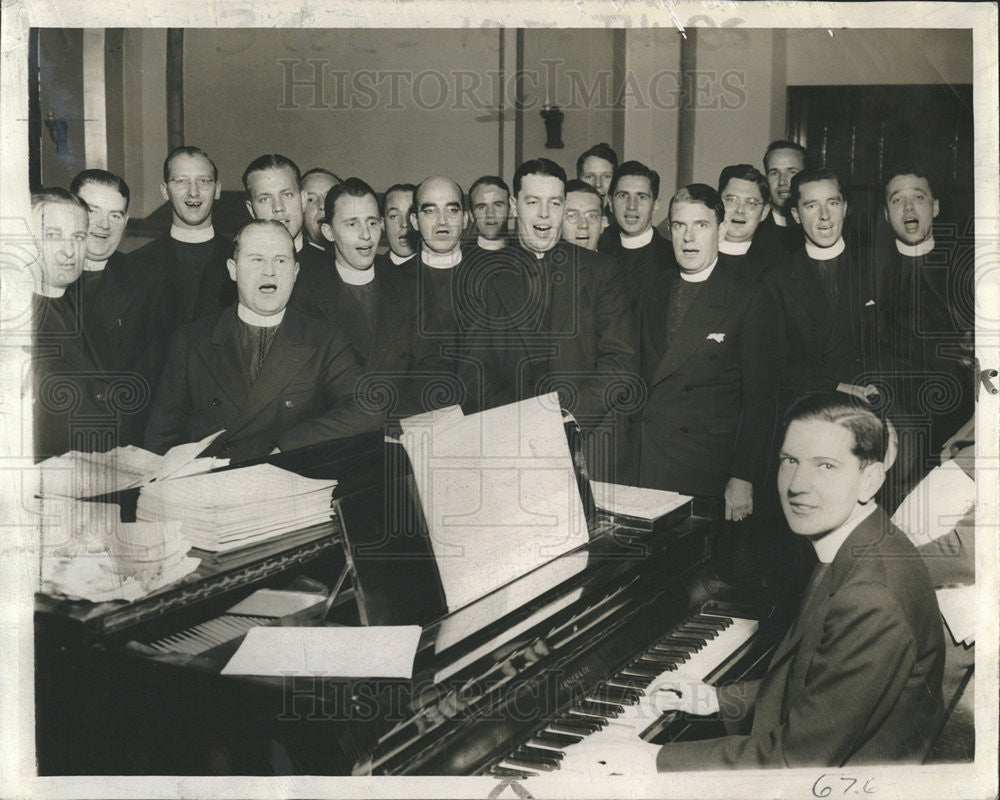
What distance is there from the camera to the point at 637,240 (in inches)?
94.9

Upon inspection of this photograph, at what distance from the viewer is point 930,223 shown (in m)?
2.45

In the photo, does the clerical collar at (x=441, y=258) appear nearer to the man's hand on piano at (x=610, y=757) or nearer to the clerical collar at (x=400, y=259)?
the clerical collar at (x=400, y=259)

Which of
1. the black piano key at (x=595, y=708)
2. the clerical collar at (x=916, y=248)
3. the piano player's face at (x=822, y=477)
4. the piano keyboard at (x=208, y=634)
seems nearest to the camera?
the piano keyboard at (x=208, y=634)

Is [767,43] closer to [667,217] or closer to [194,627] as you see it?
[667,217]

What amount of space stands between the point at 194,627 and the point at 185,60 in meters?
1.49

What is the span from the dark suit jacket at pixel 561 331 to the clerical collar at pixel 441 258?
0.26ft

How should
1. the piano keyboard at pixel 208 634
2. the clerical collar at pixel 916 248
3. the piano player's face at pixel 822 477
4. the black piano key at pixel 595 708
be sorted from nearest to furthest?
the piano keyboard at pixel 208 634 → the black piano key at pixel 595 708 → the piano player's face at pixel 822 477 → the clerical collar at pixel 916 248

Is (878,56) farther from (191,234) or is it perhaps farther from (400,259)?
(191,234)

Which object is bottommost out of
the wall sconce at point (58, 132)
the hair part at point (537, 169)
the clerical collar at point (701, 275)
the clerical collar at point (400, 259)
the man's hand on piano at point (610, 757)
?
the man's hand on piano at point (610, 757)

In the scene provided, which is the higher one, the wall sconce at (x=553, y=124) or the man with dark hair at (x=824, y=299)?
the wall sconce at (x=553, y=124)

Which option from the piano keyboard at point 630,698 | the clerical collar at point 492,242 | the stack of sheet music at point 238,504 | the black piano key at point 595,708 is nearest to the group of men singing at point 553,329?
the clerical collar at point 492,242

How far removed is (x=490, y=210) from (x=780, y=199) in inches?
31.3

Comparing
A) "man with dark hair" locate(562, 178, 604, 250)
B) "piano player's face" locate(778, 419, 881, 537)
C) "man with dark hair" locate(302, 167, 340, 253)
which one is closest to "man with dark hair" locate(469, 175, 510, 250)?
"man with dark hair" locate(562, 178, 604, 250)

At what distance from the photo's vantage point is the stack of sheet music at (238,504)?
214 cm
